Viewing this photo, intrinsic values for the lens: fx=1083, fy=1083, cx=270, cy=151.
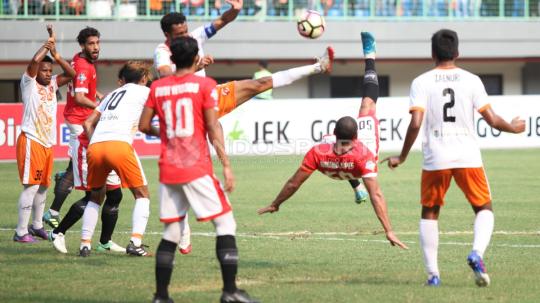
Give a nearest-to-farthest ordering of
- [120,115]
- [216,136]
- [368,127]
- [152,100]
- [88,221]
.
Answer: [216,136] < [152,100] < [120,115] < [88,221] < [368,127]

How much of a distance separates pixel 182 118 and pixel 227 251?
108cm

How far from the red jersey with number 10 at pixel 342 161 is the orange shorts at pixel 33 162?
387 cm

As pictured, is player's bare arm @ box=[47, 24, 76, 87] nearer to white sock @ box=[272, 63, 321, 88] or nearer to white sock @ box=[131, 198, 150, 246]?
white sock @ box=[131, 198, 150, 246]

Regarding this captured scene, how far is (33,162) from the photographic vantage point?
1317 centimetres

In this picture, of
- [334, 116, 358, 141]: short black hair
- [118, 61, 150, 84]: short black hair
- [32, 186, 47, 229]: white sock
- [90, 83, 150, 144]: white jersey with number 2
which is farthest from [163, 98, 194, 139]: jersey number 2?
[32, 186, 47, 229]: white sock

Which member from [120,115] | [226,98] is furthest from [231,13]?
[120,115]

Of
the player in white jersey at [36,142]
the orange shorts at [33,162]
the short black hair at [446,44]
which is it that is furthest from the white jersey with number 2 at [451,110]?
the orange shorts at [33,162]

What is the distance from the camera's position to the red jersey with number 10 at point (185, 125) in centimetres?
834

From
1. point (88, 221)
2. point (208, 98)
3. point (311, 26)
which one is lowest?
point (88, 221)

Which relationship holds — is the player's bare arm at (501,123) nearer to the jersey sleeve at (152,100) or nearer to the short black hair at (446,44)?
the short black hair at (446,44)

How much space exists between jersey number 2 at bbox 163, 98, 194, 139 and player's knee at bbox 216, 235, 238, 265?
0.86m

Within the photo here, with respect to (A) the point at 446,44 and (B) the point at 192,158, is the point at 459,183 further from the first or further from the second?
(B) the point at 192,158

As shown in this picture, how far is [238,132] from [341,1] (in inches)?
417

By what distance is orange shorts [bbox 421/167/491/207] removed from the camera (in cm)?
931
